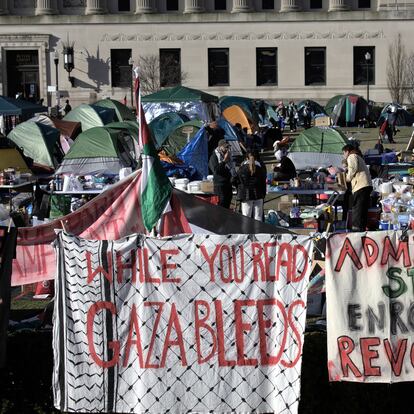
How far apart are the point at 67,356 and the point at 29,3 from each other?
67.2 meters

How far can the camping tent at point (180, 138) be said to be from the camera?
28.5 metres

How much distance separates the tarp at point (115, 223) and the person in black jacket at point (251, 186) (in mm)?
8738

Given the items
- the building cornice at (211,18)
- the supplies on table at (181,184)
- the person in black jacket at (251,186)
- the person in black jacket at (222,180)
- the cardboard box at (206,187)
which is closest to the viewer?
the person in black jacket at (251,186)

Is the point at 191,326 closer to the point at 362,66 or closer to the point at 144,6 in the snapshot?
the point at 144,6

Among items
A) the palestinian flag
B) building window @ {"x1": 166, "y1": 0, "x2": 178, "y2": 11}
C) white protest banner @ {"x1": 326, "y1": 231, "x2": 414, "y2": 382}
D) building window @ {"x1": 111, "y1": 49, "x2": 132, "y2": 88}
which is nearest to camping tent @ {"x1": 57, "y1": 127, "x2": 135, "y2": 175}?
the palestinian flag

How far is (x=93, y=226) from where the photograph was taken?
8328 millimetres

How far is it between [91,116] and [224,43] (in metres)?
35.4

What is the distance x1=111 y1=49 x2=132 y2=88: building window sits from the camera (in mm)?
69750

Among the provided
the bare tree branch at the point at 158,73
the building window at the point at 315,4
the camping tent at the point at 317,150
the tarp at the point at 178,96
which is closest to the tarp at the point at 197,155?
the camping tent at the point at 317,150

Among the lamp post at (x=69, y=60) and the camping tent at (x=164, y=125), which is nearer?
the camping tent at (x=164, y=125)

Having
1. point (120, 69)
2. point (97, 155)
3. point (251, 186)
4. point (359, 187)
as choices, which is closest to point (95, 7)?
point (120, 69)

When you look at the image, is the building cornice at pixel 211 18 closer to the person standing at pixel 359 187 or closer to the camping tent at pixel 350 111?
the camping tent at pixel 350 111

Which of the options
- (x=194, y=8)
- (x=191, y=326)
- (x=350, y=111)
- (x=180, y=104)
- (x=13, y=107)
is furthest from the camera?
(x=194, y=8)

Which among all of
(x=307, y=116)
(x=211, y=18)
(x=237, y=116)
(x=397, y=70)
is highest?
(x=211, y=18)
